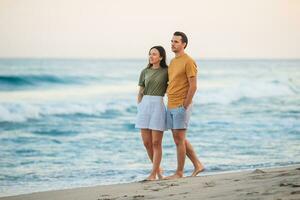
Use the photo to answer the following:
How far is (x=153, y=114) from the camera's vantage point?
7.30 m

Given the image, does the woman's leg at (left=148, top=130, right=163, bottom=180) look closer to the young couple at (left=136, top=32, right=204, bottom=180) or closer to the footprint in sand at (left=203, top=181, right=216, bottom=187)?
the young couple at (left=136, top=32, right=204, bottom=180)

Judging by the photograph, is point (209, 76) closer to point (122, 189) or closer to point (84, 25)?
point (84, 25)

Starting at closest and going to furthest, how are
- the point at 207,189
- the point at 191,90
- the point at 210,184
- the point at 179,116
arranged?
the point at 207,189 → the point at 210,184 → the point at 191,90 → the point at 179,116

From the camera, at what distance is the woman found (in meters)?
7.30

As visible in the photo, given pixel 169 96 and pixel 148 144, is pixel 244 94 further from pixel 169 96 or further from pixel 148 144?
pixel 169 96

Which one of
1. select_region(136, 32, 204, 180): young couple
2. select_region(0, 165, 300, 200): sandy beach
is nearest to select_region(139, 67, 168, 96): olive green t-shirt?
select_region(136, 32, 204, 180): young couple

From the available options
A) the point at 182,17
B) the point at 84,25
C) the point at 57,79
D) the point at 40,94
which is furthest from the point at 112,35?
the point at 40,94

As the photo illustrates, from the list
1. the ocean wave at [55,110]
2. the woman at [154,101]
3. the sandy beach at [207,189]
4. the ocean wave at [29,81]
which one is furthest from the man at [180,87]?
the ocean wave at [29,81]

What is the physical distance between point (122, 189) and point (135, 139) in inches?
282

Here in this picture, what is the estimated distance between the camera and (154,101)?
733cm

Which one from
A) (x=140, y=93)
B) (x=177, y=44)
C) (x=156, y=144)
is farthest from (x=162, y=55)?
(x=156, y=144)

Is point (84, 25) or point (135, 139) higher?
point (84, 25)

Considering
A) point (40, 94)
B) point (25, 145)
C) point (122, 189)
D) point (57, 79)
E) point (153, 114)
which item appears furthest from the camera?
point (57, 79)

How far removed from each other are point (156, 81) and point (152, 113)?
34cm
